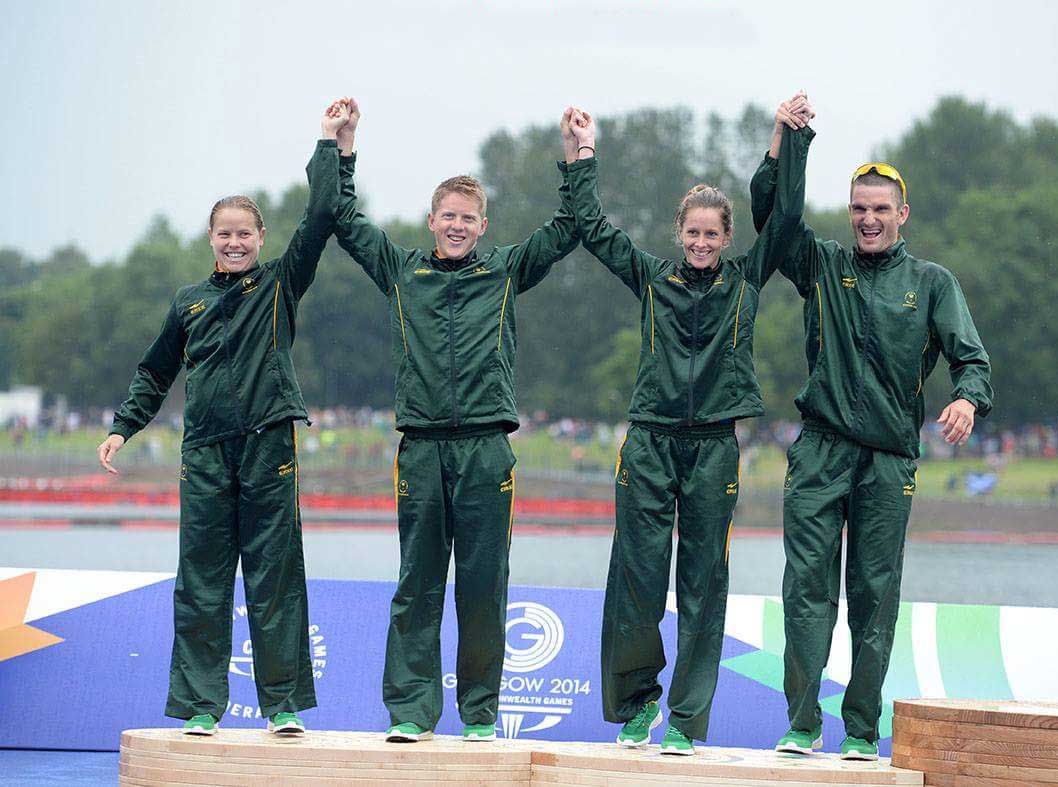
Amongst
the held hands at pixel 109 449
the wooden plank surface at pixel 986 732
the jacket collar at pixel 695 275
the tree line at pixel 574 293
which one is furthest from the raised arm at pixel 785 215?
the tree line at pixel 574 293

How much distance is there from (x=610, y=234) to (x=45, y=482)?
31.4 metres

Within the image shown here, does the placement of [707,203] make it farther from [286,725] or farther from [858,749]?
[286,725]

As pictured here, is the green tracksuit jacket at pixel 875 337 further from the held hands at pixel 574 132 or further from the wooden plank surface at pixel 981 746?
the wooden plank surface at pixel 981 746

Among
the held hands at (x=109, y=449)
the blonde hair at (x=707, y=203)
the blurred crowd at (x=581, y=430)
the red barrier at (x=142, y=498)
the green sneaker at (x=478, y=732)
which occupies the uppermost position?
the blonde hair at (x=707, y=203)

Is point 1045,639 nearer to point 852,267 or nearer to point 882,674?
point 882,674

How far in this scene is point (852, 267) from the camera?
5.05 m

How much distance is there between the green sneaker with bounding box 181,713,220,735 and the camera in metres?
4.86

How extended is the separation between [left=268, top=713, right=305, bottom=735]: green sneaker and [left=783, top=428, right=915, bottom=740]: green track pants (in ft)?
5.42

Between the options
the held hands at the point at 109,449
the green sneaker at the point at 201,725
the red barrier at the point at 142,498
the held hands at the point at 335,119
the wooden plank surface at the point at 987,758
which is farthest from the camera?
the red barrier at the point at 142,498

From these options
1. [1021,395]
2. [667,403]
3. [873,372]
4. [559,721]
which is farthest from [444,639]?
[1021,395]

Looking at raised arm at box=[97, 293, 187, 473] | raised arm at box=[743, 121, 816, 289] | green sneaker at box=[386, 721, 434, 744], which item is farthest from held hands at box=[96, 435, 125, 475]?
raised arm at box=[743, 121, 816, 289]

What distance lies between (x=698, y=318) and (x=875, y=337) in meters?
0.61

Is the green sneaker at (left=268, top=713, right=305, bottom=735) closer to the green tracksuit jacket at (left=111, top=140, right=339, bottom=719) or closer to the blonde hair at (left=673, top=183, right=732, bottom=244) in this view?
the green tracksuit jacket at (left=111, top=140, right=339, bottom=719)

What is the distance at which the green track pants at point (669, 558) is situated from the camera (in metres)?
4.88
